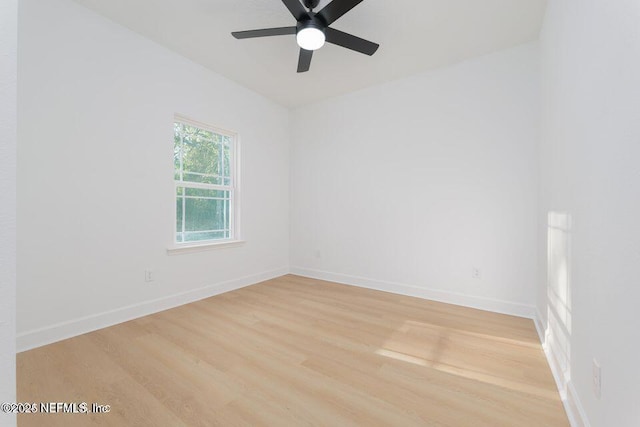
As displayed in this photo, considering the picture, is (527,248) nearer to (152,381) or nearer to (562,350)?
(562,350)

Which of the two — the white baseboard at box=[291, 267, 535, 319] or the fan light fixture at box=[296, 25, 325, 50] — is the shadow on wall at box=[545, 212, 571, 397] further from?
the fan light fixture at box=[296, 25, 325, 50]

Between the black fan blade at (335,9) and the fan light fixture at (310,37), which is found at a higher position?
the black fan blade at (335,9)

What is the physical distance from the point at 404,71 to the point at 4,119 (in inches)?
137

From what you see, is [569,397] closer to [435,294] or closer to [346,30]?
[435,294]

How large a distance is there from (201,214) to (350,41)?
2.55m

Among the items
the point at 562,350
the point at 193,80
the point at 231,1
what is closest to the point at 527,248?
the point at 562,350

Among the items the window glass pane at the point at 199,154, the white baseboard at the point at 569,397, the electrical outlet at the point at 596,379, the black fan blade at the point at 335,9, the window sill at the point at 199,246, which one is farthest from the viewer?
the window glass pane at the point at 199,154

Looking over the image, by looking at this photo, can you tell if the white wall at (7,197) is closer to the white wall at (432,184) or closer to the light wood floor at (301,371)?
the light wood floor at (301,371)

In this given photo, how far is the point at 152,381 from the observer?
5.39 ft

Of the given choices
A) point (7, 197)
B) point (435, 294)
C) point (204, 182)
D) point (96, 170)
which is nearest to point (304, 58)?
point (204, 182)

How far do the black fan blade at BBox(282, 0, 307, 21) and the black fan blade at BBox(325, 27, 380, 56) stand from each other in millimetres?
226

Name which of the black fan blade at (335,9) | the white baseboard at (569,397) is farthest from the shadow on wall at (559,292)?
the black fan blade at (335,9)

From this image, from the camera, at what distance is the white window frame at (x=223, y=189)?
117 inches

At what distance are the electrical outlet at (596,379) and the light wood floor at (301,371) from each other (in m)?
0.38
